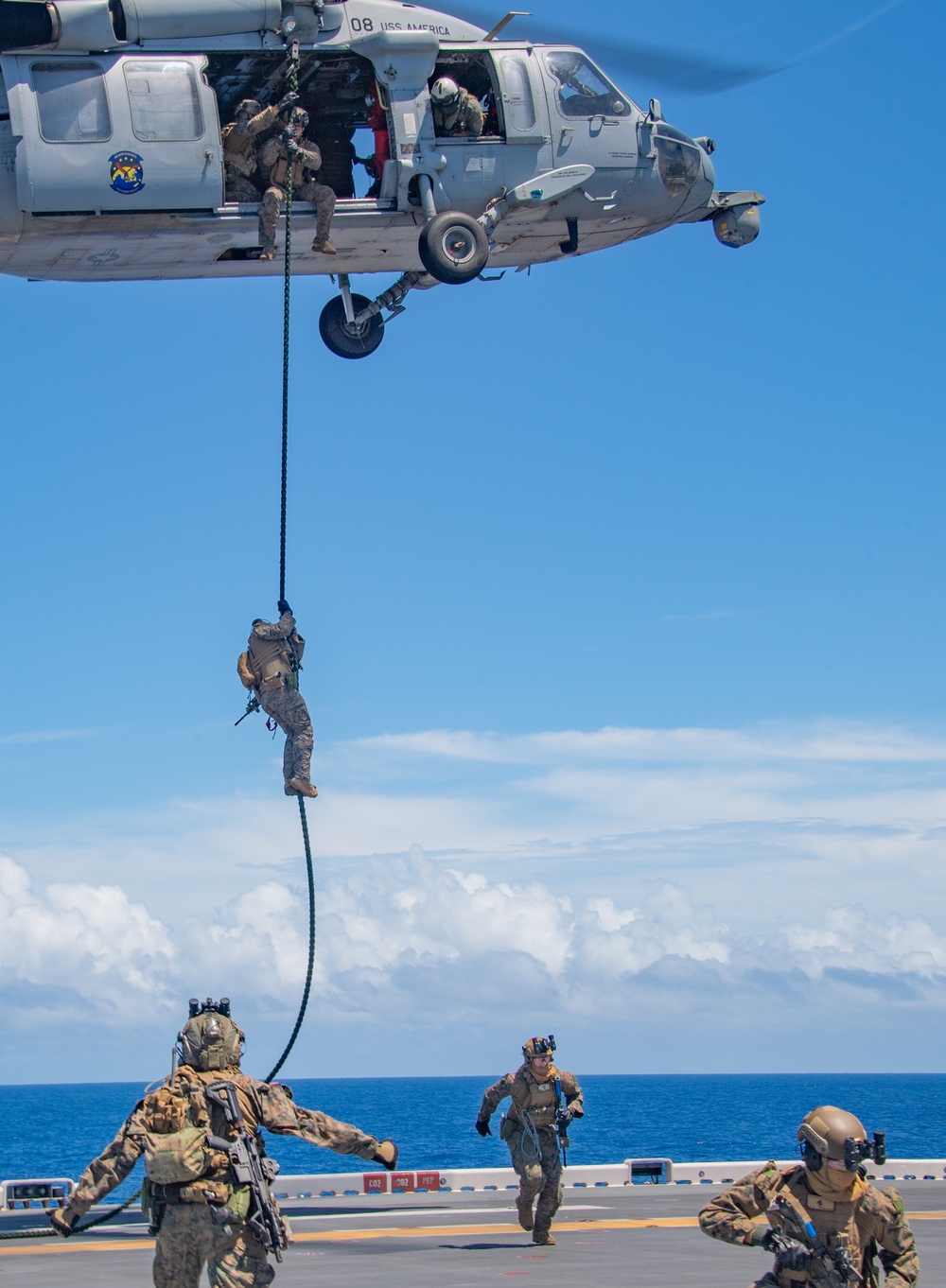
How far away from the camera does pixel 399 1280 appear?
1288 centimetres

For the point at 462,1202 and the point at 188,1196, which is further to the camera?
the point at 462,1202

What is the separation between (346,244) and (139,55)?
105 inches

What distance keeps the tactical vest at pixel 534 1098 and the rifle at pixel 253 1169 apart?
6.60 metres

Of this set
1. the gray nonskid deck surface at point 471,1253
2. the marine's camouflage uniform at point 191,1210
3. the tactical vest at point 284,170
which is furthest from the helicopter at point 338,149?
the marine's camouflage uniform at point 191,1210

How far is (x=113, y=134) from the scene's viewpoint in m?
15.6

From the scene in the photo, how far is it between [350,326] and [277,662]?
4500 mm

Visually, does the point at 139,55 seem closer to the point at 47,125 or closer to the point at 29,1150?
the point at 47,125

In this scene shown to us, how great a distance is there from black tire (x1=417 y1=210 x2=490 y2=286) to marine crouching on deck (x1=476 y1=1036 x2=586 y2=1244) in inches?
296

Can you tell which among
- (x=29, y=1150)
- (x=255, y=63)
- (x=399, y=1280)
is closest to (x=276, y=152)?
(x=255, y=63)

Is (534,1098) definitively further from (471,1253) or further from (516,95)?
(516,95)

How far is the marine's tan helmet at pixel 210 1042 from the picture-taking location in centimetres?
944

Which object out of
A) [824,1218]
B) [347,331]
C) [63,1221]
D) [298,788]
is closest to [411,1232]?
[298,788]

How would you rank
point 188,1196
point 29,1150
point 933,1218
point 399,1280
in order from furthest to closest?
point 29,1150 < point 933,1218 < point 399,1280 < point 188,1196

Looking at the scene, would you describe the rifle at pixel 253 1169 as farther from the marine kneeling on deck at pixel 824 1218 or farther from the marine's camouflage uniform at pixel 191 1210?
the marine kneeling on deck at pixel 824 1218
